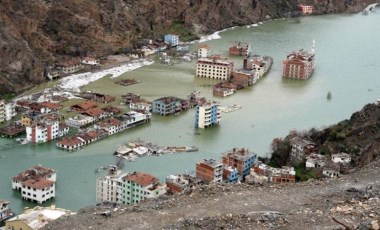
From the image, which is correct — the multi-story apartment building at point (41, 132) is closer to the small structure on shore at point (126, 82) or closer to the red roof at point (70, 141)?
Result: the red roof at point (70, 141)

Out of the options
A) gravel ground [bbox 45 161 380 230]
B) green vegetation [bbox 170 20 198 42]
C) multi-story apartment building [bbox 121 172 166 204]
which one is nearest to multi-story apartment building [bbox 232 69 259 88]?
green vegetation [bbox 170 20 198 42]

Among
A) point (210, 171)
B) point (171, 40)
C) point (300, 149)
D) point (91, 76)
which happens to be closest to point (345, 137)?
point (300, 149)

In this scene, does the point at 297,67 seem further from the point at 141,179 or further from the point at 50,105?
the point at 141,179

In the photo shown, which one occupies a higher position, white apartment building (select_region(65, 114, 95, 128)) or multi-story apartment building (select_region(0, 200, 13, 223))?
multi-story apartment building (select_region(0, 200, 13, 223))

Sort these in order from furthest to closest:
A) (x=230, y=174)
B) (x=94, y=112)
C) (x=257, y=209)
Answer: (x=94, y=112) < (x=230, y=174) < (x=257, y=209)

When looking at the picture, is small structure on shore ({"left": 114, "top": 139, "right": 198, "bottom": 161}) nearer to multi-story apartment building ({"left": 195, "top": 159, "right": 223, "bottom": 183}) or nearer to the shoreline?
multi-story apartment building ({"left": 195, "top": 159, "right": 223, "bottom": 183})

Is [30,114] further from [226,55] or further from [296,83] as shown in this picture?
[226,55]

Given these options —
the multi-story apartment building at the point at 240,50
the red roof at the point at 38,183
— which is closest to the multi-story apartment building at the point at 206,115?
the red roof at the point at 38,183
